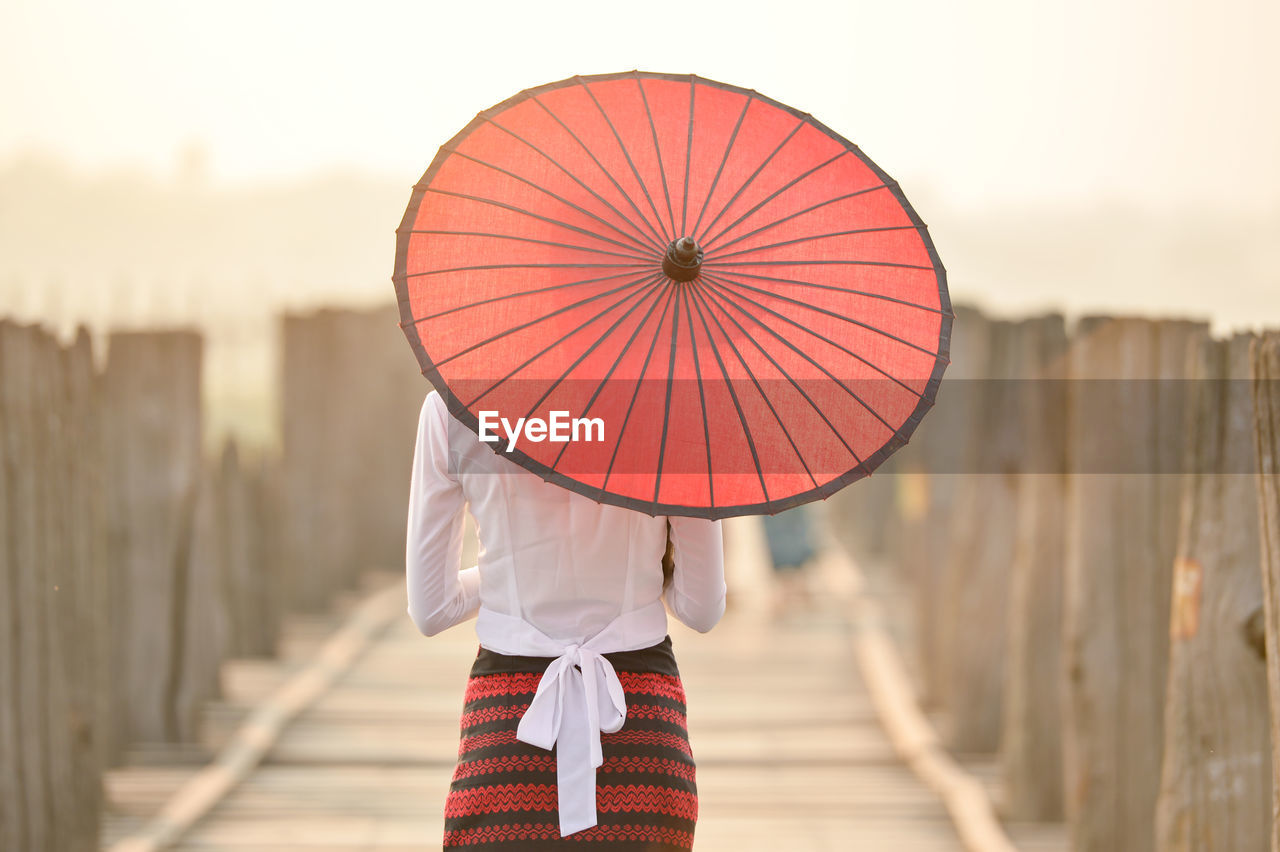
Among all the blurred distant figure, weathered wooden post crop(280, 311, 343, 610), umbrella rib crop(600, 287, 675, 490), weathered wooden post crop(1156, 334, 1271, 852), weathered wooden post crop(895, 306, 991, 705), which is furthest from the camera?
the blurred distant figure

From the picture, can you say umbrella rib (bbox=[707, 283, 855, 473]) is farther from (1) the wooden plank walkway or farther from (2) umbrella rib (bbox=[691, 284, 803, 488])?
(1) the wooden plank walkway

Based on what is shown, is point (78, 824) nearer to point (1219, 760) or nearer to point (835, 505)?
point (1219, 760)

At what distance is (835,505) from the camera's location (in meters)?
12.7

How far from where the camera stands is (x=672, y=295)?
6.19 ft

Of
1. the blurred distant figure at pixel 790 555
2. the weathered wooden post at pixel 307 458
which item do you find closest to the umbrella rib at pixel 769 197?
the weathered wooden post at pixel 307 458

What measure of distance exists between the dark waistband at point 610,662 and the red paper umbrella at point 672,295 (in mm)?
354

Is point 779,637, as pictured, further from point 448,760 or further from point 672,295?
point 672,295

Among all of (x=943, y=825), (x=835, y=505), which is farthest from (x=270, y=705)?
(x=835, y=505)

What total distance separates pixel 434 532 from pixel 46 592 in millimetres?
1690

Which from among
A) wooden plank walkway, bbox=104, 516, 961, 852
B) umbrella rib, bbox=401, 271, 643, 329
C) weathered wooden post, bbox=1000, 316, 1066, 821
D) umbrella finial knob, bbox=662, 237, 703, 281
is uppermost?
umbrella finial knob, bbox=662, 237, 703, 281

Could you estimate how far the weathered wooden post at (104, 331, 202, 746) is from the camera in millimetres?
4617

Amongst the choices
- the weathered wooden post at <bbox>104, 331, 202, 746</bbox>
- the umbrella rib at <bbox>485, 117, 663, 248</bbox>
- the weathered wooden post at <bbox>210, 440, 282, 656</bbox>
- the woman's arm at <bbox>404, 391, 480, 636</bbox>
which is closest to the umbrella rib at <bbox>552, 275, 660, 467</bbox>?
the umbrella rib at <bbox>485, 117, 663, 248</bbox>

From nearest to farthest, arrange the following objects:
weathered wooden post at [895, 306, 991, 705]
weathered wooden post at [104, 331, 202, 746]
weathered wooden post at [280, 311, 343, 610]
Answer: weathered wooden post at [104, 331, 202, 746] < weathered wooden post at [895, 306, 991, 705] < weathered wooden post at [280, 311, 343, 610]

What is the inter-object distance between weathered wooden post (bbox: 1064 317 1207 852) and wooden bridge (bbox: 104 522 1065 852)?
588 mm
